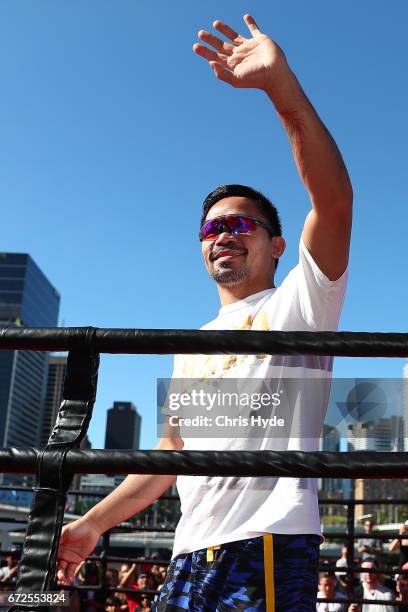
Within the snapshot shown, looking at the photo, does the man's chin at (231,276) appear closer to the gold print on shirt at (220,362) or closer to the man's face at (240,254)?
the man's face at (240,254)

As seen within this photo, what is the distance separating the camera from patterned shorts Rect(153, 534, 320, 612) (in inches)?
64.7

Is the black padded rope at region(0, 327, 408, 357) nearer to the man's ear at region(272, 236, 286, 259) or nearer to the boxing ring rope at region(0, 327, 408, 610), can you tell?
the boxing ring rope at region(0, 327, 408, 610)

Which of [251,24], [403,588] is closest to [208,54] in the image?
[251,24]

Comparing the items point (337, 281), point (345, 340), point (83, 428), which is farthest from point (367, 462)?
point (337, 281)

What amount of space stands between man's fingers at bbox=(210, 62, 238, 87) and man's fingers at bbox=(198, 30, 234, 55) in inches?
2.8

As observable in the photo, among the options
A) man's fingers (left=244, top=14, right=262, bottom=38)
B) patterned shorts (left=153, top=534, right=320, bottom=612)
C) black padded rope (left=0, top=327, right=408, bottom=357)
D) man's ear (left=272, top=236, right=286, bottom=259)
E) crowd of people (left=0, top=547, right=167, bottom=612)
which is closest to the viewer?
black padded rope (left=0, top=327, right=408, bottom=357)

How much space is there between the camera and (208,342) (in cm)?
134

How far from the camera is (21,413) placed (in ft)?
523

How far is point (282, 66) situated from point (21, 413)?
550ft

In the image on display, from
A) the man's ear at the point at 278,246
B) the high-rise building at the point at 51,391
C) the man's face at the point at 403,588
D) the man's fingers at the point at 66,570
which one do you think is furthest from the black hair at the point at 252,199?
the high-rise building at the point at 51,391

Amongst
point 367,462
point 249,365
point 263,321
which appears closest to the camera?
point 367,462

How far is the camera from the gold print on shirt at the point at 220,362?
6.35 feet

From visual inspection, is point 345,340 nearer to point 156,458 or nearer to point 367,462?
point 367,462

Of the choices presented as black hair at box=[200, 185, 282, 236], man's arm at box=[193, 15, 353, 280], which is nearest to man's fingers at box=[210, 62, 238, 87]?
man's arm at box=[193, 15, 353, 280]
